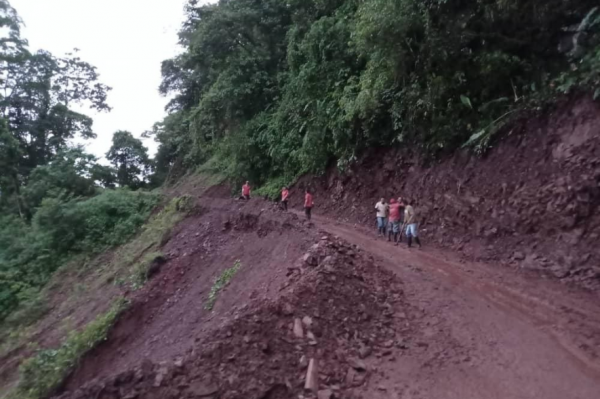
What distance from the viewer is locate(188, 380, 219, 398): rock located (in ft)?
18.8

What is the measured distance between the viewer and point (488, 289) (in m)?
8.94

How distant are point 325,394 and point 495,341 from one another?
2.70 m

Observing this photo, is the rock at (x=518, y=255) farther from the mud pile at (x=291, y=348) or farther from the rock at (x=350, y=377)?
the rock at (x=350, y=377)

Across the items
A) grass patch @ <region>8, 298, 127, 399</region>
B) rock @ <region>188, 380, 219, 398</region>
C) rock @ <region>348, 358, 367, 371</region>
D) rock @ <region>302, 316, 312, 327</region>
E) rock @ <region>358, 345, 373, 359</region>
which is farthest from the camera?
grass patch @ <region>8, 298, 127, 399</region>

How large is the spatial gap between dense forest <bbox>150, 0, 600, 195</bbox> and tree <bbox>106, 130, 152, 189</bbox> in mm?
14028

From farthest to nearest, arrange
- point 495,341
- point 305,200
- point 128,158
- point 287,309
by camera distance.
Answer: point 128,158 < point 305,200 < point 287,309 < point 495,341

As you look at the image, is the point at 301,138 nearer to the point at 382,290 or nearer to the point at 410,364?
the point at 382,290

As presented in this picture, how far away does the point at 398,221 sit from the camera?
13328 mm

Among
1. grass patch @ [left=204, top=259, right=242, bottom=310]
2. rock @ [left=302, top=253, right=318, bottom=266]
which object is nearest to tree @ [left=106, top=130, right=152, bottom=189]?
grass patch @ [left=204, top=259, right=242, bottom=310]

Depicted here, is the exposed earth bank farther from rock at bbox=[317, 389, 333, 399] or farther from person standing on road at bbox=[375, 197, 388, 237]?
person standing on road at bbox=[375, 197, 388, 237]

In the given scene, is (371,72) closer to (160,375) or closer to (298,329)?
(298,329)

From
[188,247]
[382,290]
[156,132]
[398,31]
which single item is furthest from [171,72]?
[382,290]

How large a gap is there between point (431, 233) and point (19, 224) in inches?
833

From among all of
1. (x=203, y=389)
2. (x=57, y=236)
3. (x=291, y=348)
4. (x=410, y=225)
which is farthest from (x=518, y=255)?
(x=57, y=236)
